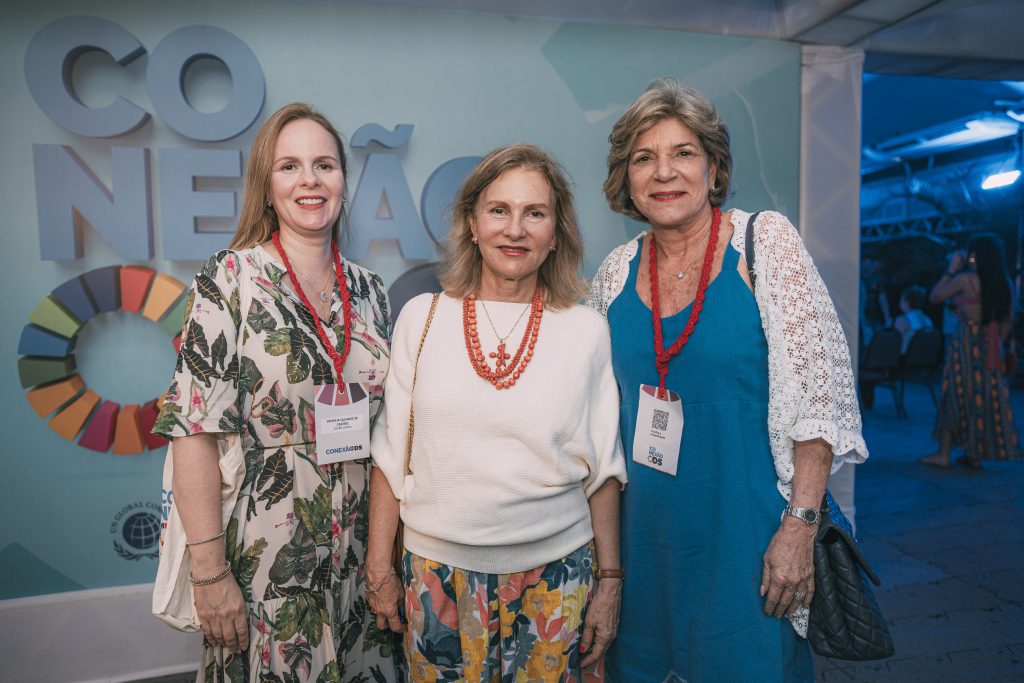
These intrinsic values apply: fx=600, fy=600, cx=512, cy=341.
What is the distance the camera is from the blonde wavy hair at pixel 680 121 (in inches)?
61.7

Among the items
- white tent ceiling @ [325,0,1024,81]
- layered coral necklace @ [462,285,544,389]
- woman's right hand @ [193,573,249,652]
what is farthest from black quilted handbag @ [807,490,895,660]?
white tent ceiling @ [325,0,1024,81]

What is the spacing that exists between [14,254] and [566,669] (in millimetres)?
2811

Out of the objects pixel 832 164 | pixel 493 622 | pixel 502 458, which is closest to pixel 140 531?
pixel 493 622

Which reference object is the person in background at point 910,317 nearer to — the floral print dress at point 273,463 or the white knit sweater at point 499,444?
the white knit sweater at point 499,444

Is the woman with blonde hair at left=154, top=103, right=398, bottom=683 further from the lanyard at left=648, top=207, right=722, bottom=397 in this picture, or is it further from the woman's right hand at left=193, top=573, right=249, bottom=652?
the lanyard at left=648, top=207, right=722, bottom=397

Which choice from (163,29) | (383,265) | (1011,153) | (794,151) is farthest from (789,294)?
(1011,153)

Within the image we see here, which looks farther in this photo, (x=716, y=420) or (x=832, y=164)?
(x=832, y=164)

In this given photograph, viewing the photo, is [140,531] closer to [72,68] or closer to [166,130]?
[166,130]

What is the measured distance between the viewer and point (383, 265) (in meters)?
2.93

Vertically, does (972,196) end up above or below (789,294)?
above

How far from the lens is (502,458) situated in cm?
138

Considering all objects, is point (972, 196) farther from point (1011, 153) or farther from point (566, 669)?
point (566, 669)

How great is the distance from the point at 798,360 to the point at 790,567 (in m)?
0.51

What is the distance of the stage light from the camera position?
829 centimetres
